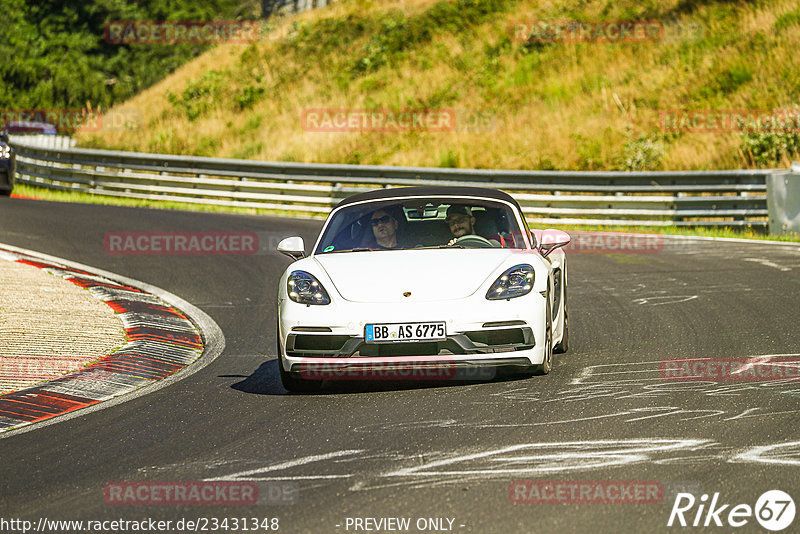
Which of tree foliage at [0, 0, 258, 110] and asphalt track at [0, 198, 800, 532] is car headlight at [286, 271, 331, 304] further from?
tree foliage at [0, 0, 258, 110]

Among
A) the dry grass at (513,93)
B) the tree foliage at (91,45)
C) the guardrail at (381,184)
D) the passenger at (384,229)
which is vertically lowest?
the passenger at (384,229)

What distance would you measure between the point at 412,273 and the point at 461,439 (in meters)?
1.77

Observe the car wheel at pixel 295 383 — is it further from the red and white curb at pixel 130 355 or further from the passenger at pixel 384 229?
the passenger at pixel 384 229

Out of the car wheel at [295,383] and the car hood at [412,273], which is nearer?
the car hood at [412,273]

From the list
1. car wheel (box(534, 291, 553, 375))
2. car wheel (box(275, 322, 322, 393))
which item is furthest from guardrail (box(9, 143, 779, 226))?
car wheel (box(275, 322, 322, 393))

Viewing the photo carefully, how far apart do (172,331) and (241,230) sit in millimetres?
8666

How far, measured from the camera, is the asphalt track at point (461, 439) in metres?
4.79

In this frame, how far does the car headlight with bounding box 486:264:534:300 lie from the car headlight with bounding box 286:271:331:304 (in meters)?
1.10

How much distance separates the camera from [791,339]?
895cm

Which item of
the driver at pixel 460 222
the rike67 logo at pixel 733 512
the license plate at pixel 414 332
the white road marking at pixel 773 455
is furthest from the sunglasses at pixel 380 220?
the rike67 logo at pixel 733 512

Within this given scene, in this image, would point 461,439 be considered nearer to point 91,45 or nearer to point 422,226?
point 422,226

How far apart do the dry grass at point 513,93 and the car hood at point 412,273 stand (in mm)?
16012

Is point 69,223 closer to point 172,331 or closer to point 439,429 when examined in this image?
point 172,331

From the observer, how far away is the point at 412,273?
7.46m
